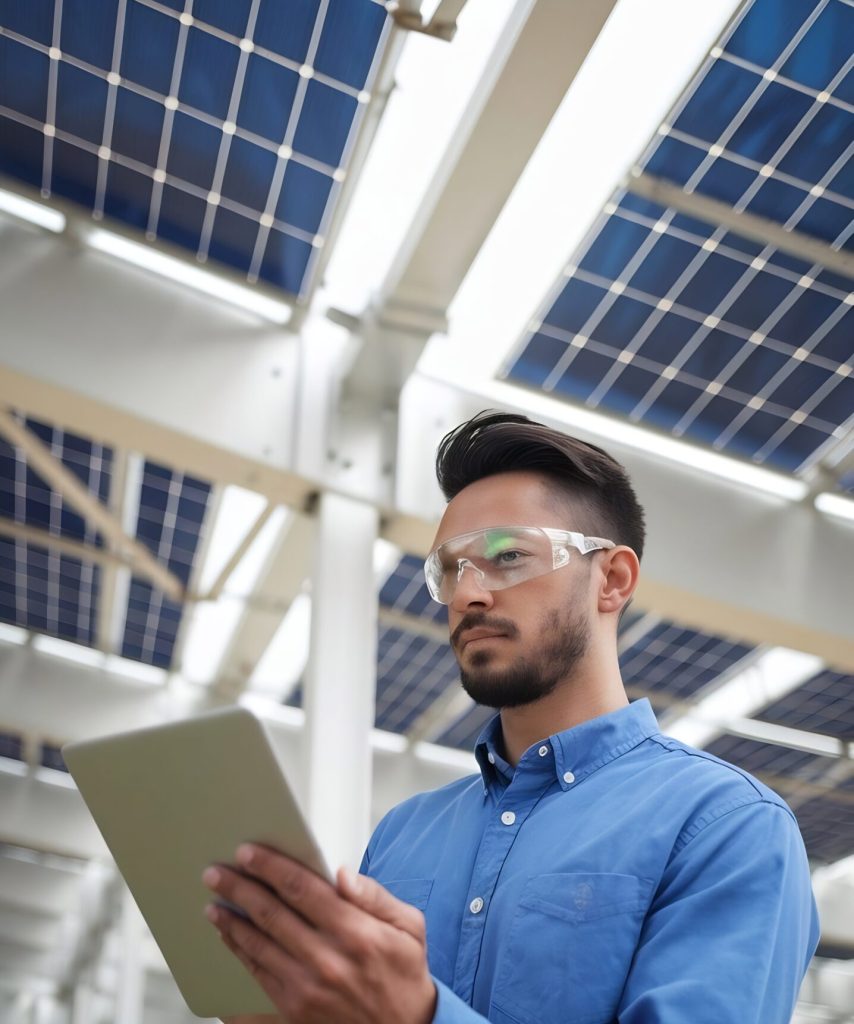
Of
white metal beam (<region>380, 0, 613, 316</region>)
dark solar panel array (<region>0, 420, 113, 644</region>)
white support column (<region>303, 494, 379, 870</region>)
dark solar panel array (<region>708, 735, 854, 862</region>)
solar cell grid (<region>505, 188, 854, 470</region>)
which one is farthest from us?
dark solar panel array (<region>708, 735, 854, 862</region>)

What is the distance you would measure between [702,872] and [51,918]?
3066 cm

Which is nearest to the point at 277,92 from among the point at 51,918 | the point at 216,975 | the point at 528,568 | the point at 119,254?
the point at 119,254

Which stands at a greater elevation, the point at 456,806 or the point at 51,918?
the point at 51,918

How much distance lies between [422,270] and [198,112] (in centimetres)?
178

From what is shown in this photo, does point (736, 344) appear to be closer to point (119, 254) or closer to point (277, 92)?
point (277, 92)

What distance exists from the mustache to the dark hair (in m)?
0.42

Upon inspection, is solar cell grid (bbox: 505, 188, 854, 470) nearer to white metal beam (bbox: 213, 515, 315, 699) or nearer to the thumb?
white metal beam (bbox: 213, 515, 315, 699)

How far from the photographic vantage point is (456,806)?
3045 millimetres

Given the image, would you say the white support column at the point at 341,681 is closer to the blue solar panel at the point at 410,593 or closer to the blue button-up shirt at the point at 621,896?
the blue solar panel at the point at 410,593

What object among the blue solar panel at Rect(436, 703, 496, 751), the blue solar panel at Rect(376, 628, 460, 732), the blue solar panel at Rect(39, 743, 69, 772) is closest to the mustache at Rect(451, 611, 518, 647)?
the blue solar panel at Rect(376, 628, 460, 732)

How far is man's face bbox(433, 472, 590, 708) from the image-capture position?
9.15 feet

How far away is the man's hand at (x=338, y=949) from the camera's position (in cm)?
196

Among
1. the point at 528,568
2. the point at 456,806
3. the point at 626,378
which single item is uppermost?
the point at 626,378

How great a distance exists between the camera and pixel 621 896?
Result: 7.75 feet
